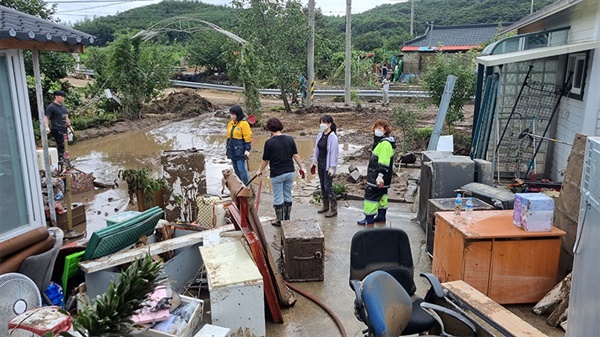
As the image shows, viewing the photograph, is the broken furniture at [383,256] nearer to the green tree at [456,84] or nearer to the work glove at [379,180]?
the work glove at [379,180]

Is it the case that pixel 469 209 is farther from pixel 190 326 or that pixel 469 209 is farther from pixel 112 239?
pixel 112 239

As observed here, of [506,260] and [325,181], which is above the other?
[325,181]

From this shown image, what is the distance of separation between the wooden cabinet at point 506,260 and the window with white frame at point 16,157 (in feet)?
15.8

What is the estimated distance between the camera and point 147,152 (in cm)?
1529

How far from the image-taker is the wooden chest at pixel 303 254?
20.2 feet

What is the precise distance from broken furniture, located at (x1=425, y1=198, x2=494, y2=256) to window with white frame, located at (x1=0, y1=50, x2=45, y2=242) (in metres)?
4.96

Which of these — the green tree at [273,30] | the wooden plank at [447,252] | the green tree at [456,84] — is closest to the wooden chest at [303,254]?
the wooden plank at [447,252]

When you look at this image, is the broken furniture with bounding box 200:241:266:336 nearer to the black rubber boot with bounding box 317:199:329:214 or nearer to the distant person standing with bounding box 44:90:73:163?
the black rubber boot with bounding box 317:199:329:214

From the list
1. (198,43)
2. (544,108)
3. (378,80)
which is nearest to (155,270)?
(544,108)

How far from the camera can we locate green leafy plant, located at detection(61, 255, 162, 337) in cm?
285

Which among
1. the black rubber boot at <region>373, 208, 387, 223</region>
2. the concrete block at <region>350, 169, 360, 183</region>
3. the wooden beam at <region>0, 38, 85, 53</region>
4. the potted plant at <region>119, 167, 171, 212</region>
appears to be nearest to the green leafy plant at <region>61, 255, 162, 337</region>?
the wooden beam at <region>0, 38, 85, 53</region>

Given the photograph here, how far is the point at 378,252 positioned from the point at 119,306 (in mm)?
2478

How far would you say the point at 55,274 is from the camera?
220 inches

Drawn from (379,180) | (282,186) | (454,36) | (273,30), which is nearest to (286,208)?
(282,186)
